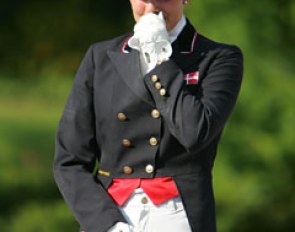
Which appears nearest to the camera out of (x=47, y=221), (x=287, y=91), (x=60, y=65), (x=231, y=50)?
(x=231, y=50)

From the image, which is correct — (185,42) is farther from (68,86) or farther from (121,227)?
(68,86)

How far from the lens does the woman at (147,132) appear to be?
71.4 inches

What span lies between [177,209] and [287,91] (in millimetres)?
2789

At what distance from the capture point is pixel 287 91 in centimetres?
455

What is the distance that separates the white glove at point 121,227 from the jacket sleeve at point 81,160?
1.0 inches

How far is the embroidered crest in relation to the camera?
6.12ft

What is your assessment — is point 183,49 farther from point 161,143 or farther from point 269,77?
point 269,77

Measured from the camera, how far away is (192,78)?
6.14 feet

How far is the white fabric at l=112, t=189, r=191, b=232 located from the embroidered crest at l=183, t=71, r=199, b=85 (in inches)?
8.6

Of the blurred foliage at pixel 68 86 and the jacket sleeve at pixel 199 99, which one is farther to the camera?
the blurred foliage at pixel 68 86

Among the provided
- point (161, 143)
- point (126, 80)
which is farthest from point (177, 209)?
point (126, 80)

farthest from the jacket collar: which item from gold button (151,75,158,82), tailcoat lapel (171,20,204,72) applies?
gold button (151,75,158,82)

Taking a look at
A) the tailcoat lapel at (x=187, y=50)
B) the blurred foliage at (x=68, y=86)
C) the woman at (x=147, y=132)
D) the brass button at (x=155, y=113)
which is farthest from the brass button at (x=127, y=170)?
the blurred foliage at (x=68, y=86)

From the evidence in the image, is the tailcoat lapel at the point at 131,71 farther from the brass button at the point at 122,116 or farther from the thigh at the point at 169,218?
the thigh at the point at 169,218
